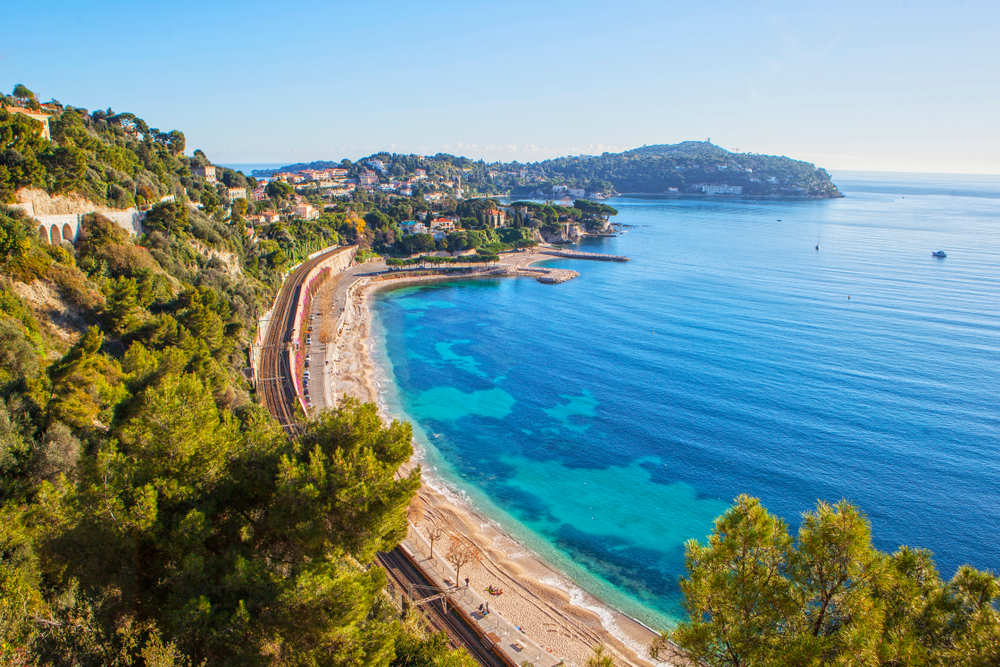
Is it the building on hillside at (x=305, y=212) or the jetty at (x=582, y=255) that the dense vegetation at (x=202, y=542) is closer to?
the building on hillside at (x=305, y=212)

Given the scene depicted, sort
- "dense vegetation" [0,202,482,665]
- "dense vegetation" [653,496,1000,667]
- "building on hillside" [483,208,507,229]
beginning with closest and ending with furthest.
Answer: "dense vegetation" [653,496,1000,667] → "dense vegetation" [0,202,482,665] → "building on hillside" [483,208,507,229]

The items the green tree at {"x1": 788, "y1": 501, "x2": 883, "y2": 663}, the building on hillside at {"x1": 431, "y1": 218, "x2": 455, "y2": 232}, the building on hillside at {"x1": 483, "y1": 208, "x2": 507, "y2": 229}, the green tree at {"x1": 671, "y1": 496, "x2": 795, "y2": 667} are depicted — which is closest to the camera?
the green tree at {"x1": 788, "y1": 501, "x2": 883, "y2": 663}

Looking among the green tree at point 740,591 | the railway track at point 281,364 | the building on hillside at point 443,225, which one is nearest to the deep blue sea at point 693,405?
the railway track at point 281,364

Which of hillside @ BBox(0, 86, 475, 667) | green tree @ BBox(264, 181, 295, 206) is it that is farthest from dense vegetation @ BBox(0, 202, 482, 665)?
green tree @ BBox(264, 181, 295, 206)

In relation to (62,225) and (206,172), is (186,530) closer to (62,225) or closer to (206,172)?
(62,225)

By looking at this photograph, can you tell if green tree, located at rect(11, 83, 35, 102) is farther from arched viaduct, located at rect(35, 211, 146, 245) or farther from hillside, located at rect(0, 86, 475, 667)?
hillside, located at rect(0, 86, 475, 667)

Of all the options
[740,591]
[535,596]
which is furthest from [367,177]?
[740,591]

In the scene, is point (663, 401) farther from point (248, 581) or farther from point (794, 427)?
point (248, 581)
